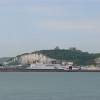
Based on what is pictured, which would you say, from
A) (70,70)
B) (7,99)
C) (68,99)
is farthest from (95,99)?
(70,70)

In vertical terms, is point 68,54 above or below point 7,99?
above

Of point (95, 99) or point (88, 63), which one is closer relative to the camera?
point (95, 99)

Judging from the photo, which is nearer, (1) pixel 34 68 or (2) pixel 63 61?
(1) pixel 34 68

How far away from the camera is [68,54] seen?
199 metres

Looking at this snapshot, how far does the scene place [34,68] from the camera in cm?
17988

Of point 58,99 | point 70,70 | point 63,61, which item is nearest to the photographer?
point 58,99

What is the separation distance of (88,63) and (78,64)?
270 inches

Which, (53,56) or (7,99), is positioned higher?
(53,56)

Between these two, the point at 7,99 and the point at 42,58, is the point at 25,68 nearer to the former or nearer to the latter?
the point at 42,58

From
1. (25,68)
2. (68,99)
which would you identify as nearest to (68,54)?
(25,68)

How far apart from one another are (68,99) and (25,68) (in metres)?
134

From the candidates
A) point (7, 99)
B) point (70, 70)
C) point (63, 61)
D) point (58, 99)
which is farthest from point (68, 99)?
point (63, 61)

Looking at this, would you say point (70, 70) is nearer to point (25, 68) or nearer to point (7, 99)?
point (25, 68)

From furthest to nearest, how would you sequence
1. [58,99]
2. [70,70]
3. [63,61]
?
[63,61] → [70,70] → [58,99]
